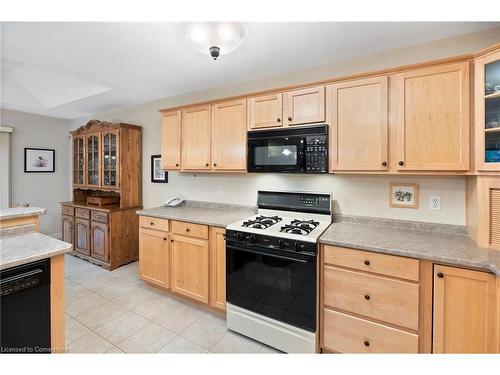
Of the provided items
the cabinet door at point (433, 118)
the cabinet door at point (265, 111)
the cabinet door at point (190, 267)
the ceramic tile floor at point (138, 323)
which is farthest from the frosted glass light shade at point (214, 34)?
the ceramic tile floor at point (138, 323)

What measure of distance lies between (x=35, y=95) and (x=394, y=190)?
206 inches

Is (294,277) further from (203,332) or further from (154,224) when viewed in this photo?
(154,224)

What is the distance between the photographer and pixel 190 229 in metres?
2.33

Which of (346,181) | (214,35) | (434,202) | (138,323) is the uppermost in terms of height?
(214,35)

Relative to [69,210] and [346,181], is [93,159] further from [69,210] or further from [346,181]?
[346,181]

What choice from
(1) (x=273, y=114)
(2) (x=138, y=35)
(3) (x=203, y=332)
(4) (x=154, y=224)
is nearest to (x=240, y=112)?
(1) (x=273, y=114)

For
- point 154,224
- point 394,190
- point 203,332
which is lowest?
point 203,332

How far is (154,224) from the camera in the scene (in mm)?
2619

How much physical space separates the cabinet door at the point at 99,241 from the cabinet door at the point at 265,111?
8.46 ft

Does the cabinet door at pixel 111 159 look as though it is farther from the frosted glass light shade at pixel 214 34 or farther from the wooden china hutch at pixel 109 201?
the frosted glass light shade at pixel 214 34

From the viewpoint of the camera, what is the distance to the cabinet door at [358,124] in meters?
1.78

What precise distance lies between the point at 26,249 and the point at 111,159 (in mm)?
2555

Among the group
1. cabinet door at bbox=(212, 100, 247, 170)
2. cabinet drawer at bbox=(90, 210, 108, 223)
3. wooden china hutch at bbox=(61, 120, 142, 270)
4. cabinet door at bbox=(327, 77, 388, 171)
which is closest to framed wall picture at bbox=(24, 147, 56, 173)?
wooden china hutch at bbox=(61, 120, 142, 270)

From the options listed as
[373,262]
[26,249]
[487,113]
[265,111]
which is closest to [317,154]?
[265,111]
